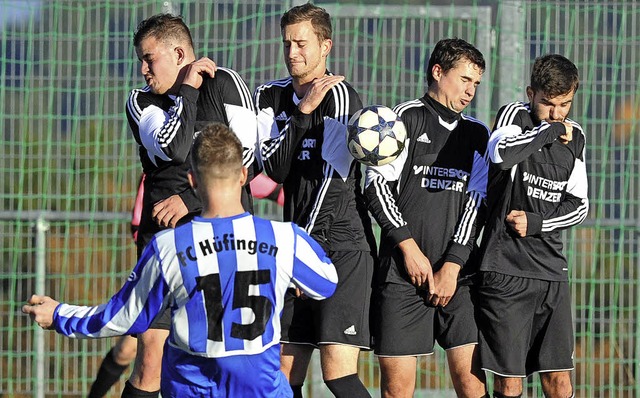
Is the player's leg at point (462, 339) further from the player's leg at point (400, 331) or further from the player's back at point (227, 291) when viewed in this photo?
the player's back at point (227, 291)

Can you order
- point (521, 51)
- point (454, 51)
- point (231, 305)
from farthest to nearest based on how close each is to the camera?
point (521, 51) < point (454, 51) < point (231, 305)

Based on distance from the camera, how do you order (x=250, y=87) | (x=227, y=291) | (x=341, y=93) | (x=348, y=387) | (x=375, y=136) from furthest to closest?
1. (x=250, y=87)
2. (x=341, y=93)
3. (x=348, y=387)
4. (x=375, y=136)
5. (x=227, y=291)

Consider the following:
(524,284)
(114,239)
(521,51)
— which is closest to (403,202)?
(524,284)

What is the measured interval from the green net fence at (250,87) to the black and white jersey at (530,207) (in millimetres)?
2264

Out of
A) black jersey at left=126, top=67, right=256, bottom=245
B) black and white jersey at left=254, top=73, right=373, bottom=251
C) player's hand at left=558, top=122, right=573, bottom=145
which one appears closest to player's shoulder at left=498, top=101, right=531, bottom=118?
player's hand at left=558, top=122, right=573, bottom=145

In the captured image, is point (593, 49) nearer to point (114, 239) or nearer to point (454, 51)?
point (454, 51)

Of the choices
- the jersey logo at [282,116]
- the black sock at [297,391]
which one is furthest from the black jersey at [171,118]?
the black sock at [297,391]

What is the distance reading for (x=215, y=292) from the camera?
432 centimetres

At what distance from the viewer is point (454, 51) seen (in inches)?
233

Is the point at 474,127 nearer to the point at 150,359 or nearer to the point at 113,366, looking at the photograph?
the point at 150,359

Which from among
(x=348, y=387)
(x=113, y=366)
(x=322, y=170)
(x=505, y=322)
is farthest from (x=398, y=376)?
(x=113, y=366)

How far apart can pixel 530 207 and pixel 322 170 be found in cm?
117

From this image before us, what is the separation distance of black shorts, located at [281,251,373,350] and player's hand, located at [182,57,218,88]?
42.4 inches

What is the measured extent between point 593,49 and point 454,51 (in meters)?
2.90
